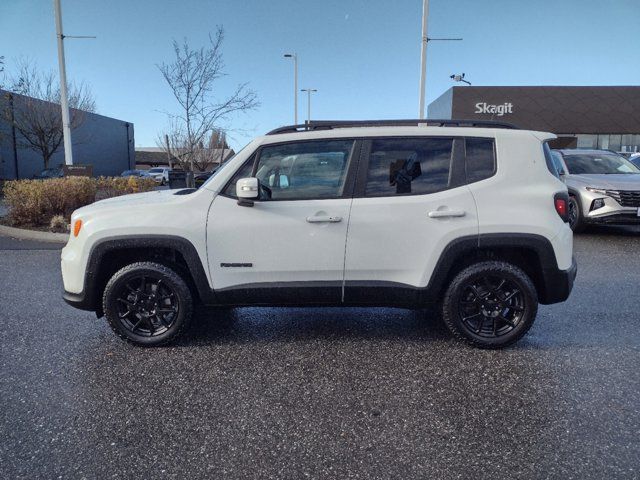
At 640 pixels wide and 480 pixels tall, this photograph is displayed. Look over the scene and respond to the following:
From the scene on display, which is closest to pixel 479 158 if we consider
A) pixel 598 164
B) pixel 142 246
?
pixel 142 246

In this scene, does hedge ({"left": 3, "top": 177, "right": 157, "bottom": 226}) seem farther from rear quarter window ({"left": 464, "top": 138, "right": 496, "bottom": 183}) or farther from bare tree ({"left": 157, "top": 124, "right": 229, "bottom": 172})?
rear quarter window ({"left": 464, "top": 138, "right": 496, "bottom": 183})

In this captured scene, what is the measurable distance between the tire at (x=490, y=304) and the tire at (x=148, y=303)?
83.8 inches

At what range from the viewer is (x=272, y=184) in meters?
3.76

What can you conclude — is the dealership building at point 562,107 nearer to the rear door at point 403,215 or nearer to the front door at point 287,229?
the rear door at point 403,215

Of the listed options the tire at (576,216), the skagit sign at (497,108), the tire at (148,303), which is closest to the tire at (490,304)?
the tire at (148,303)

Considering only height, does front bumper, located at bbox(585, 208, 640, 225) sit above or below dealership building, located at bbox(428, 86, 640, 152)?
below

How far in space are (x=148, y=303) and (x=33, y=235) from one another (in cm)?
732

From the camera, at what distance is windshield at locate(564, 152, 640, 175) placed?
10227 millimetres

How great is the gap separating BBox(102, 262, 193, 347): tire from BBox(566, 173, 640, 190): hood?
844 centimetres

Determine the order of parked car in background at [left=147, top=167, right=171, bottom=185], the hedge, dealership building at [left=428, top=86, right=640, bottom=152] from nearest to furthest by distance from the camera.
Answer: the hedge < parked car in background at [left=147, top=167, right=171, bottom=185] < dealership building at [left=428, top=86, right=640, bottom=152]

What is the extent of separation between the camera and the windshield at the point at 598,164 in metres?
10.2

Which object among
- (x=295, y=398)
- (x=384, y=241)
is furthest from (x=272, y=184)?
(x=295, y=398)

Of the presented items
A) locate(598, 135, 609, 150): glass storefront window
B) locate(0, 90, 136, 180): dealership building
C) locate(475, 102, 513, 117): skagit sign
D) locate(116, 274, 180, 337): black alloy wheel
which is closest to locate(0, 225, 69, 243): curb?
locate(116, 274, 180, 337): black alloy wheel

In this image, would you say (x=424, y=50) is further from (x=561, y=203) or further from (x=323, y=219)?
(x=323, y=219)
